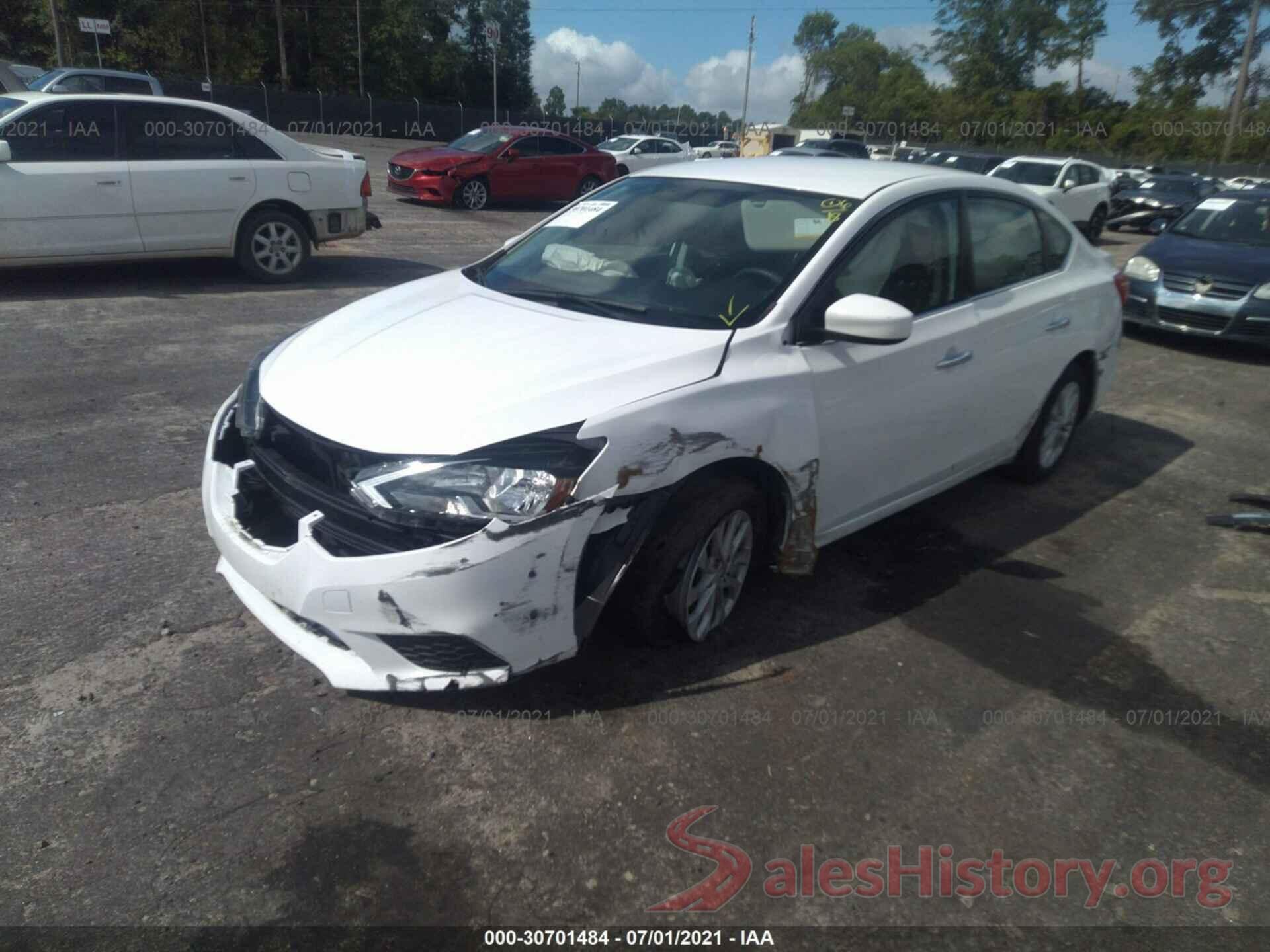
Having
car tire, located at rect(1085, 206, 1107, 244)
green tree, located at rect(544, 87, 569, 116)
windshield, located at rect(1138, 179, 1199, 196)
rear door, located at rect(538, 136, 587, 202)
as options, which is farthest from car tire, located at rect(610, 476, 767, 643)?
green tree, located at rect(544, 87, 569, 116)

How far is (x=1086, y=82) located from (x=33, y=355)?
7711cm

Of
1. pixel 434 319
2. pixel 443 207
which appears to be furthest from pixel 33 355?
pixel 443 207

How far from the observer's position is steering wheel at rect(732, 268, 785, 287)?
3492 millimetres

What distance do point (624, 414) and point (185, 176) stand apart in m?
7.18

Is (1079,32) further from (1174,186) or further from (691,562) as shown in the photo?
(691,562)

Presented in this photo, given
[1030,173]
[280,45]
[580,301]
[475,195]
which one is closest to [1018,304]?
[580,301]

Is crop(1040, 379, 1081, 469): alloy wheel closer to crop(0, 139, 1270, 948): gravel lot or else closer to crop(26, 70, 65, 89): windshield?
crop(0, 139, 1270, 948): gravel lot

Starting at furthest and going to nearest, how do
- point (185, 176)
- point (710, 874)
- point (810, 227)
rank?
point (185, 176) → point (810, 227) → point (710, 874)

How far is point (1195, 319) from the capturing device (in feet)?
29.6

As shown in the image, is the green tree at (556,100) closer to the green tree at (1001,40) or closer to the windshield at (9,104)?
the green tree at (1001,40)

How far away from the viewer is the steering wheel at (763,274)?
3.49 m

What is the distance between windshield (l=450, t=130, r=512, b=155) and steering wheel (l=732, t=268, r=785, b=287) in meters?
14.8

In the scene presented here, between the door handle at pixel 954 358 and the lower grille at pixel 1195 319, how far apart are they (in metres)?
6.21

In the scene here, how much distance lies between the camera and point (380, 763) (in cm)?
279
